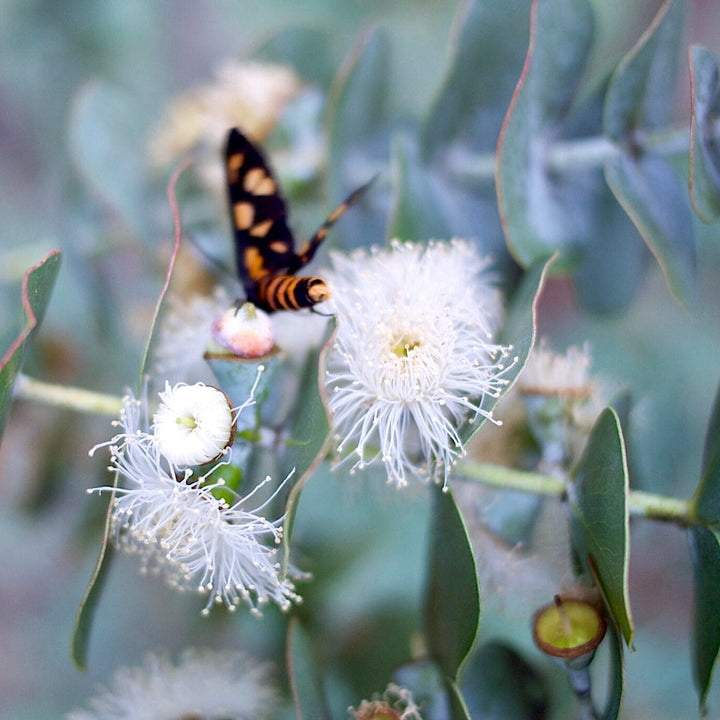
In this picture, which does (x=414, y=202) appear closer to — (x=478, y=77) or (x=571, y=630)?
(x=478, y=77)

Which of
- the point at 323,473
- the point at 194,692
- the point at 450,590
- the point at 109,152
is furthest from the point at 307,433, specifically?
the point at 109,152

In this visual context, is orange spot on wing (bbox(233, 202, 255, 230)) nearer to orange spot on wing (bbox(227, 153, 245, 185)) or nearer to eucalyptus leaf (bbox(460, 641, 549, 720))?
orange spot on wing (bbox(227, 153, 245, 185))

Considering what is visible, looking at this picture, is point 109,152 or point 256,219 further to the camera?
point 109,152

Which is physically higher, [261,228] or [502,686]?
[261,228]

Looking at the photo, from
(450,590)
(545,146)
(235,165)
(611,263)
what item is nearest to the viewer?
(450,590)

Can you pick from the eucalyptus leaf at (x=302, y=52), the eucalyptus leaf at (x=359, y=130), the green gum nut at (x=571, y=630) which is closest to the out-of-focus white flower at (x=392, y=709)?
the green gum nut at (x=571, y=630)

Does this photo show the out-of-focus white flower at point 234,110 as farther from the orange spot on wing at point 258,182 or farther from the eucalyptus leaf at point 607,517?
the eucalyptus leaf at point 607,517

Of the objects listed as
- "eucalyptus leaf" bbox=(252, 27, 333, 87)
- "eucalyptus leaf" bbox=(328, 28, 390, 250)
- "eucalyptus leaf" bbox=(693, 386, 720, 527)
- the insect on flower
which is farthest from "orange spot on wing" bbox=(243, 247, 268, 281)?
"eucalyptus leaf" bbox=(252, 27, 333, 87)
